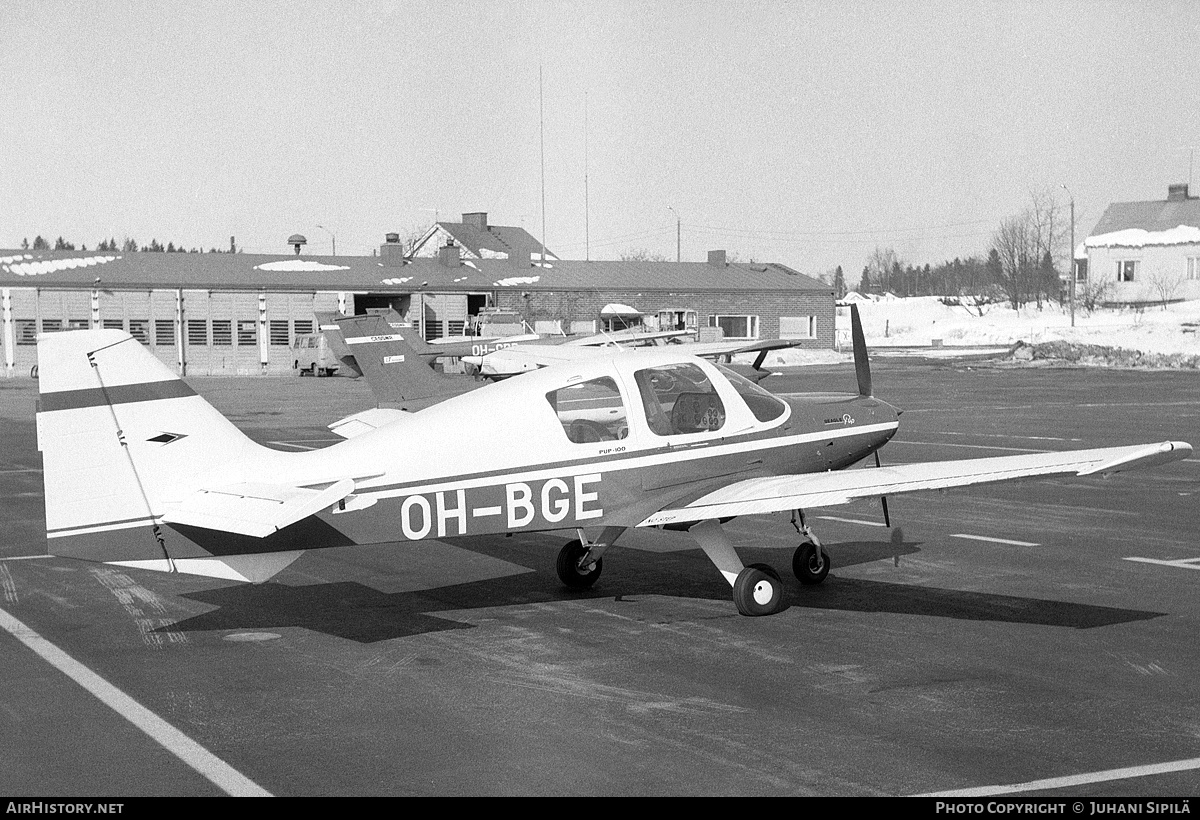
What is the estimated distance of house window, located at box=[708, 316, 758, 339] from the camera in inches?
2766

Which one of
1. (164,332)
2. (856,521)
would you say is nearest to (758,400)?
(856,521)

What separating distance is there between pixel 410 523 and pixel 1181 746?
5137 millimetres

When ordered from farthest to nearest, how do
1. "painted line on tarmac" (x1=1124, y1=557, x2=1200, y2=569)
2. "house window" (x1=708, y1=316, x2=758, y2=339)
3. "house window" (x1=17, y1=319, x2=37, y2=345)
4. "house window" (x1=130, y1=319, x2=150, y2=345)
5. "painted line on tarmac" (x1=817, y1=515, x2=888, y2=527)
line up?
"house window" (x1=708, y1=316, x2=758, y2=339), "house window" (x1=130, y1=319, x2=150, y2=345), "house window" (x1=17, y1=319, x2=37, y2=345), "painted line on tarmac" (x1=817, y1=515, x2=888, y2=527), "painted line on tarmac" (x1=1124, y1=557, x2=1200, y2=569)

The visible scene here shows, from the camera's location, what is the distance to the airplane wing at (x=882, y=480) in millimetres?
8909

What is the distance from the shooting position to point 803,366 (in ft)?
197

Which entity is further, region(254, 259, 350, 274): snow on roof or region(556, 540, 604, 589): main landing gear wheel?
region(254, 259, 350, 274): snow on roof

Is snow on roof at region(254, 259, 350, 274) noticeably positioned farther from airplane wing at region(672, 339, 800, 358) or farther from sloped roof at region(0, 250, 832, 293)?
airplane wing at region(672, 339, 800, 358)

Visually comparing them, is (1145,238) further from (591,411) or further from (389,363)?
(591,411)

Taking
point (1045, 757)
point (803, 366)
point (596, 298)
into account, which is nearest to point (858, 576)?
point (1045, 757)

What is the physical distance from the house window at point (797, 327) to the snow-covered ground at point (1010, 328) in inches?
103

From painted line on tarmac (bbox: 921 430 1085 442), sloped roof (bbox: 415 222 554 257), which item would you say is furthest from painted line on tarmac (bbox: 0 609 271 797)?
sloped roof (bbox: 415 222 554 257)

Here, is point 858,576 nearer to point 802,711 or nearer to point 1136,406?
point 802,711

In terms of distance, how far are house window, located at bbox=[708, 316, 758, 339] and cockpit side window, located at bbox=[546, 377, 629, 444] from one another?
6044cm

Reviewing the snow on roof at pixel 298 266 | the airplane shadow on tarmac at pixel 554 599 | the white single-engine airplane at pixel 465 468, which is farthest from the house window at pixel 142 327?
the white single-engine airplane at pixel 465 468
